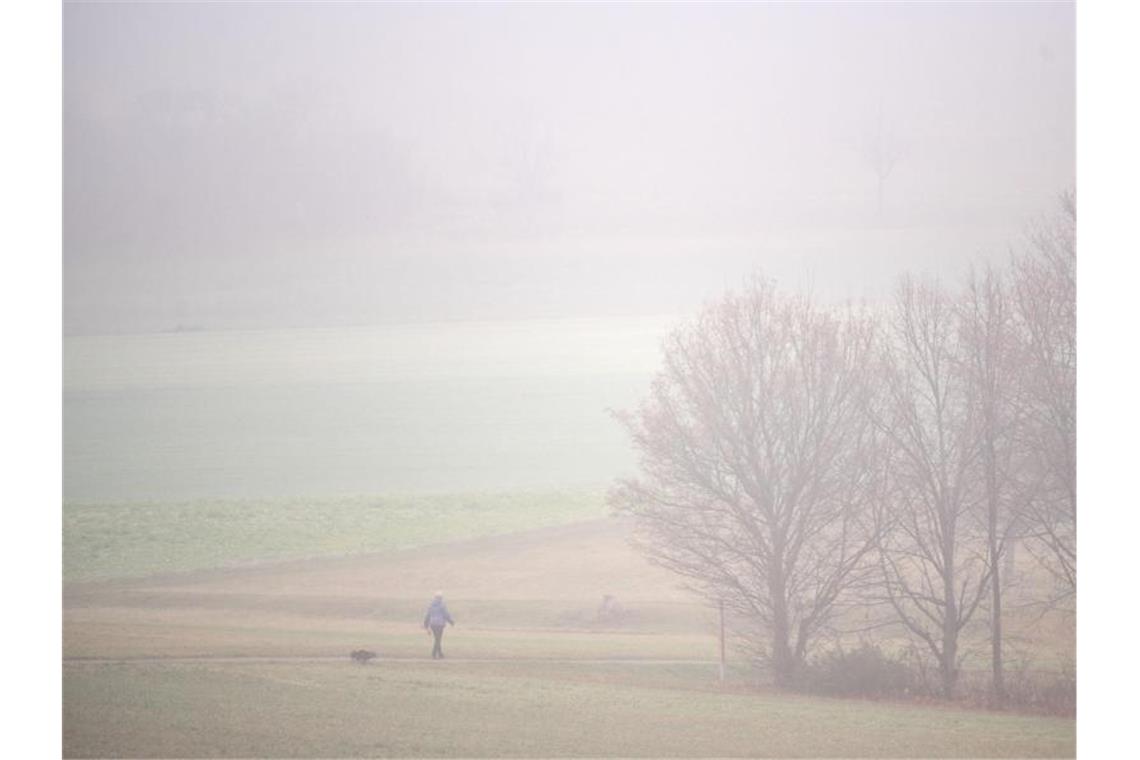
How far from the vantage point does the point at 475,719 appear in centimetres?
1073

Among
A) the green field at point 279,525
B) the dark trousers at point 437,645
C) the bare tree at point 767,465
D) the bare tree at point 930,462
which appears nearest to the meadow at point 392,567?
the green field at point 279,525

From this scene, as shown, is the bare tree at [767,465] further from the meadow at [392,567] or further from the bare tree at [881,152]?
the bare tree at [881,152]

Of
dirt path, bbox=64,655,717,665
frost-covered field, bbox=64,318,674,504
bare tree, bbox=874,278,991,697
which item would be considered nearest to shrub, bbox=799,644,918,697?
bare tree, bbox=874,278,991,697

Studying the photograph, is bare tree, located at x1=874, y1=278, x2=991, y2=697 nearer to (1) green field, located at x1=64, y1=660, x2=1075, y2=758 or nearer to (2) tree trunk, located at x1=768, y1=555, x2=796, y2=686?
(2) tree trunk, located at x1=768, y1=555, x2=796, y2=686

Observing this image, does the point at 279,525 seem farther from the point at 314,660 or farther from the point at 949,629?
the point at 949,629

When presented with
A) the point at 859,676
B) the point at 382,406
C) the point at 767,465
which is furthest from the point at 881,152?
the point at 382,406

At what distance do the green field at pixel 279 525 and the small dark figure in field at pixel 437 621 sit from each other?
737mm

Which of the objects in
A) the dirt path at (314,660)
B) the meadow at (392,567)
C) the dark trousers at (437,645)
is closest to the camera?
the meadow at (392,567)

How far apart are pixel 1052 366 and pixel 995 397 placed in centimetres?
57

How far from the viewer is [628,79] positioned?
1239cm

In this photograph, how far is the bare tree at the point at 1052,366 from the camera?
1181 cm

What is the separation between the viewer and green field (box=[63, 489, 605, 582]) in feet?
39.1
